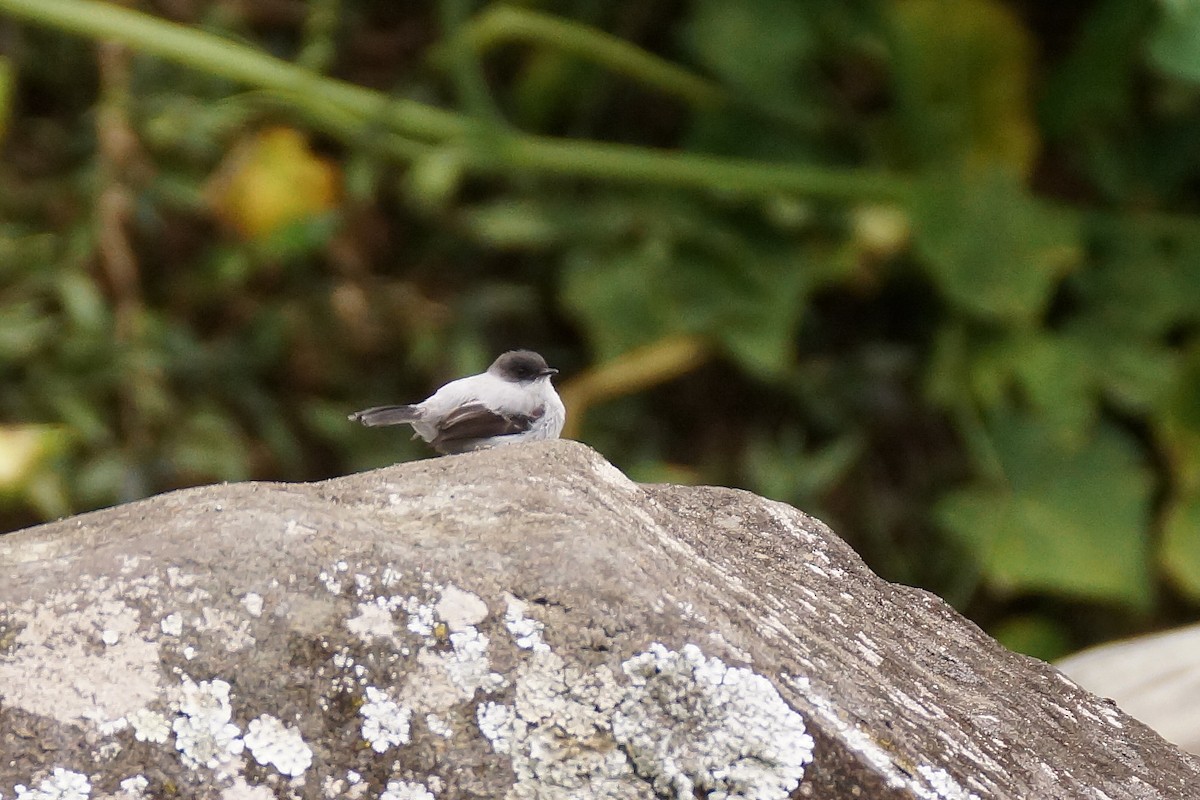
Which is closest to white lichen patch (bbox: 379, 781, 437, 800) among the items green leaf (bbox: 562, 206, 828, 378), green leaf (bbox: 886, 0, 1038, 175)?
green leaf (bbox: 562, 206, 828, 378)

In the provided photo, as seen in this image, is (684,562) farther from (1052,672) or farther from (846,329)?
(846,329)

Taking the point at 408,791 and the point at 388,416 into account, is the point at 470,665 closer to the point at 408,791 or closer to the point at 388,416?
the point at 408,791

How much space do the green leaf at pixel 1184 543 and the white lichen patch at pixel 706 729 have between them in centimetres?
450

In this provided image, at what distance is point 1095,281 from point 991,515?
3.91 ft

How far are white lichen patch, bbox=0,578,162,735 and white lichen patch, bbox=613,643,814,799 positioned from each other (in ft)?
2.40

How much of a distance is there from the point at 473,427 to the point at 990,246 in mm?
3212

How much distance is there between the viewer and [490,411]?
3.91 m

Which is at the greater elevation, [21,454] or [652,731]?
[652,731]

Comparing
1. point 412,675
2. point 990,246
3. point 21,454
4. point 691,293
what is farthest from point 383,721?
point 990,246

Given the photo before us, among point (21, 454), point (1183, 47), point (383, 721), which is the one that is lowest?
point (21, 454)

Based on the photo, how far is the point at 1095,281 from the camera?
6.60 meters

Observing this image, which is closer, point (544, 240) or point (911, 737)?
point (911, 737)

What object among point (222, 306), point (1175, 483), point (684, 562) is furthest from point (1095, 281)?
point (684, 562)

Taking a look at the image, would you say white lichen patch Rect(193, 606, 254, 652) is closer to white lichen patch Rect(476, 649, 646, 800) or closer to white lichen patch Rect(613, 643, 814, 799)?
white lichen patch Rect(476, 649, 646, 800)
